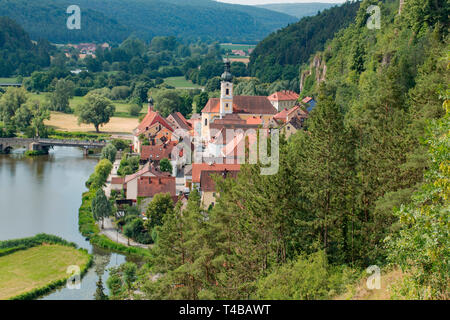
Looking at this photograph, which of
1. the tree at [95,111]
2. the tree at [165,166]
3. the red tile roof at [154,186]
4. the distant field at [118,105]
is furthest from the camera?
the distant field at [118,105]

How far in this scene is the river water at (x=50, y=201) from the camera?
70.6 feet

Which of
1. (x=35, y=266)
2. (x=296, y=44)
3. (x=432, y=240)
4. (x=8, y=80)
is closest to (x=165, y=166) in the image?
(x=35, y=266)

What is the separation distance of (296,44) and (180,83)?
21934mm

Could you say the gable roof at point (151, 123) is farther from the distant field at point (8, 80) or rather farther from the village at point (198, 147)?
the distant field at point (8, 80)

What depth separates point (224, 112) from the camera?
4491 centimetres

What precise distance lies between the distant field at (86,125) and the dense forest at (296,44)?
73.2 ft

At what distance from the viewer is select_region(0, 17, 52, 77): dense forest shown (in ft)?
328

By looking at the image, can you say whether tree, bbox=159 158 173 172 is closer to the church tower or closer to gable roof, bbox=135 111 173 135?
gable roof, bbox=135 111 173 135

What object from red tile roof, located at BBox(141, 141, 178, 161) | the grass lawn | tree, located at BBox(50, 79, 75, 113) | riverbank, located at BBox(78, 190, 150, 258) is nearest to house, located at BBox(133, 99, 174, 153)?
red tile roof, located at BBox(141, 141, 178, 161)

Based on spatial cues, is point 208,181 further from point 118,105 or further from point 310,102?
point 118,105

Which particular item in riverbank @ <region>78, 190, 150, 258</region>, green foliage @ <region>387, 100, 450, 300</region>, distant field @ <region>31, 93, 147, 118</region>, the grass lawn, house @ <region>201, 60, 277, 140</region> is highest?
green foliage @ <region>387, 100, 450, 300</region>

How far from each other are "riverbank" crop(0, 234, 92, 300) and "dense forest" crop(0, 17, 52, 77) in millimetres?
80718

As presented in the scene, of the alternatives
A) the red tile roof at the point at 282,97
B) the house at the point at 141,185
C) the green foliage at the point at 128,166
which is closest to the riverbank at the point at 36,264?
the house at the point at 141,185

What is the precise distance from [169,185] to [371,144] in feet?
50.3
